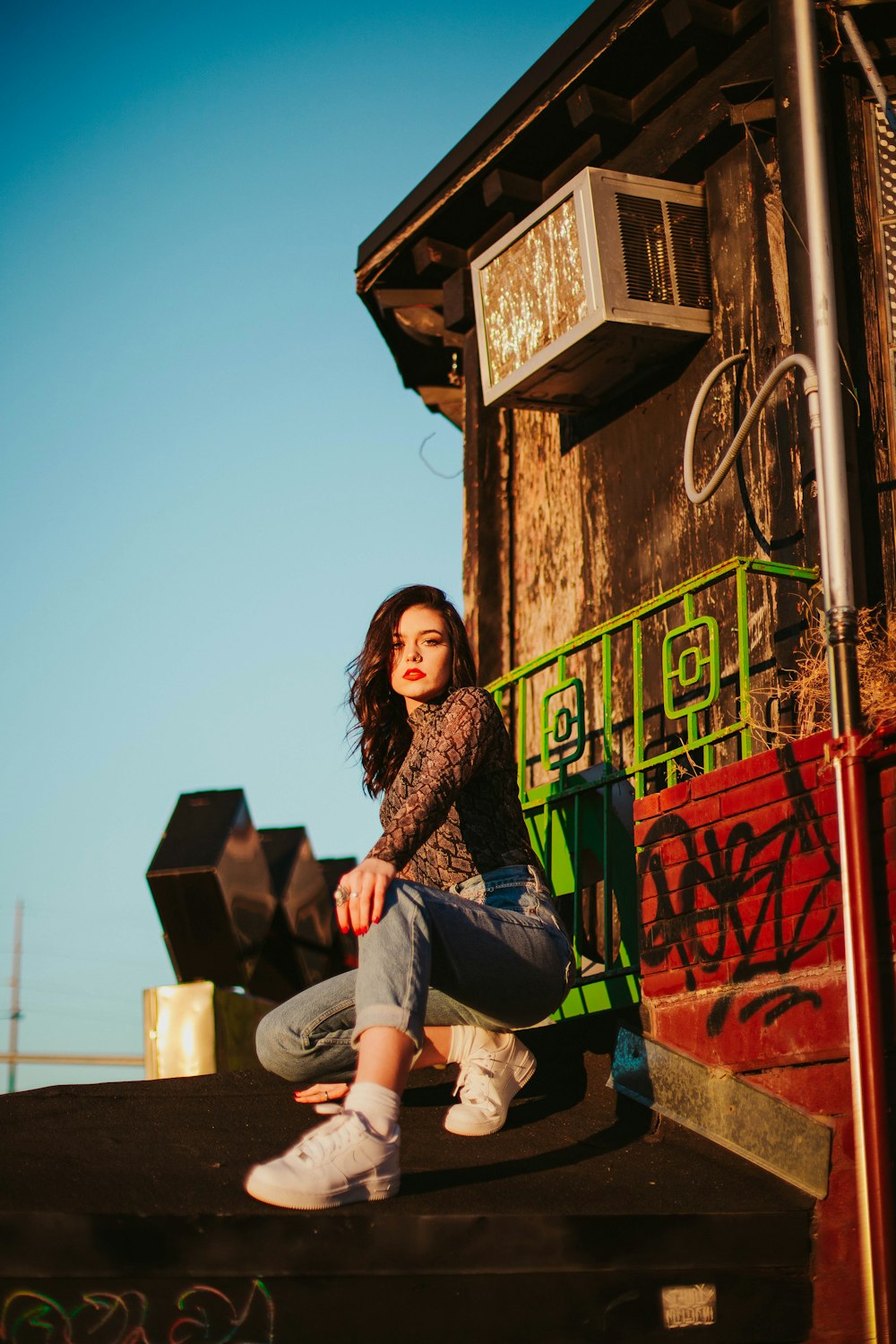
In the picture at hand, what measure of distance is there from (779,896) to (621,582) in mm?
3512

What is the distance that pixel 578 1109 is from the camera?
3.88 m

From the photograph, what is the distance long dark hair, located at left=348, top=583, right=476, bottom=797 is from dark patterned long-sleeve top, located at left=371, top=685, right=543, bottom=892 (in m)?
0.18

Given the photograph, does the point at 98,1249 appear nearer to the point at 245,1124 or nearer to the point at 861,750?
the point at 245,1124

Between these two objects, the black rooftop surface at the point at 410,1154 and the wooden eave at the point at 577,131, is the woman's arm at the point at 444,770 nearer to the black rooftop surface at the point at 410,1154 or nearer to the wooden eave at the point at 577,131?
the black rooftop surface at the point at 410,1154

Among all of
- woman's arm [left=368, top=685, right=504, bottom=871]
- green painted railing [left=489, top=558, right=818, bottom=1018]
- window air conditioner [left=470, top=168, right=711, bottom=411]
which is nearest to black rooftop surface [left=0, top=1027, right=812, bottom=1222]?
woman's arm [left=368, top=685, right=504, bottom=871]

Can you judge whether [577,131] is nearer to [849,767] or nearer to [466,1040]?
[849,767]

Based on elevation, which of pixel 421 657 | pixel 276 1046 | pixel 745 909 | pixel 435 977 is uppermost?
pixel 421 657

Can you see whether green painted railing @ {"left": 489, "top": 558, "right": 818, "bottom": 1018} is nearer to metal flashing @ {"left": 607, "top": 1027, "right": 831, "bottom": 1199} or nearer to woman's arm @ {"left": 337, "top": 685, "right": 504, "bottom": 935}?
metal flashing @ {"left": 607, "top": 1027, "right": 831, "bottom": 1199}

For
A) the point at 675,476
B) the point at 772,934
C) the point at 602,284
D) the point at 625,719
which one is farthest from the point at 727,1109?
the point at 602,284

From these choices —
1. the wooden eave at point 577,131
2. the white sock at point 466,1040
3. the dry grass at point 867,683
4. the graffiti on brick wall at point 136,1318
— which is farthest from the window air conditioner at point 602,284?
the graffiti on brick wall at point 136,1318

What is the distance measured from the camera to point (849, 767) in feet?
11.7

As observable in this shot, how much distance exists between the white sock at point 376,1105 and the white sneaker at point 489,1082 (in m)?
0.52

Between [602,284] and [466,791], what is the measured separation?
3.43 m

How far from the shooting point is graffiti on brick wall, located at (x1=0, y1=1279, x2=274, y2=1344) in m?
2.75
